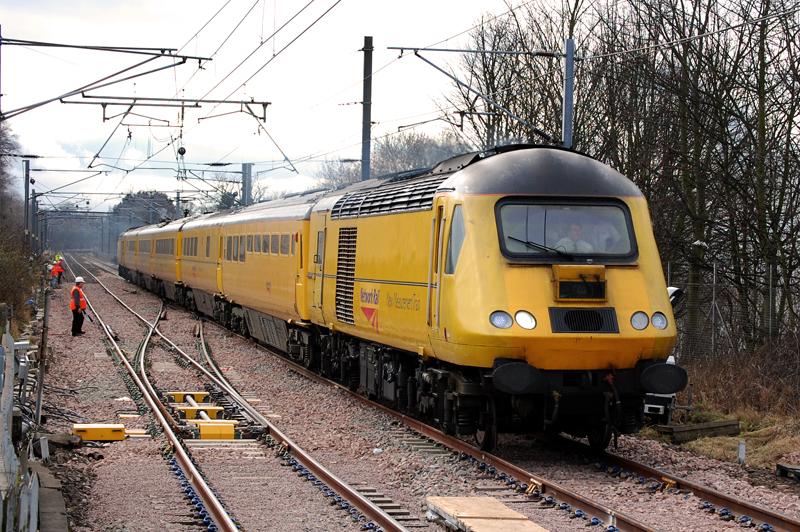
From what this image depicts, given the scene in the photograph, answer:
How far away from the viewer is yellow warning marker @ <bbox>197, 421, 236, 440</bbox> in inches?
508

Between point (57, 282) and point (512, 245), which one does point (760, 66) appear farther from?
point (57, 282)

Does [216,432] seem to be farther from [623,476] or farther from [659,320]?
[659,320]

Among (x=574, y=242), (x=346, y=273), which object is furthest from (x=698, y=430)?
(x=346, y=273)

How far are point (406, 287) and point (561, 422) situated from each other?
101 inches

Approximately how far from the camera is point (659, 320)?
1085 cm

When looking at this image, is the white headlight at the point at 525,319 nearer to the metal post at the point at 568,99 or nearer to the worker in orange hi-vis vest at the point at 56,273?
the metal post at the point at 568,99

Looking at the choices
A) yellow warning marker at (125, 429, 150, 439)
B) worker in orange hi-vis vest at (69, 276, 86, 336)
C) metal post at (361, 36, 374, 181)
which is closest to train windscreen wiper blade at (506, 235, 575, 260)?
yellow warning marker at (125, 429, 150, 439)

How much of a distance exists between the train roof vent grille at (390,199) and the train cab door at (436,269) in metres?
0.29

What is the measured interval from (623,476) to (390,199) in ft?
16.2

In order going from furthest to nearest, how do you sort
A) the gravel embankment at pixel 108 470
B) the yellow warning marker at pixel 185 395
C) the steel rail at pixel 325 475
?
the yellow warning marker at pixel 185 395
the gravel embankment at pixel 108 470
the steel rail at pixel 325 475

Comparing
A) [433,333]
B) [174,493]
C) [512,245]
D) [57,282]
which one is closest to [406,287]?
[433,333]

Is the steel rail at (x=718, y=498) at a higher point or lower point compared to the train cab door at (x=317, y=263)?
lower

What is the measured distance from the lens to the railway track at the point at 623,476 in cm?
825

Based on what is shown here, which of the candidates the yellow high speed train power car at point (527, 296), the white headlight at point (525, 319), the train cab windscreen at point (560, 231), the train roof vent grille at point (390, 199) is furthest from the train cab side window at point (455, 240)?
the white headlight at point (525, 319)
